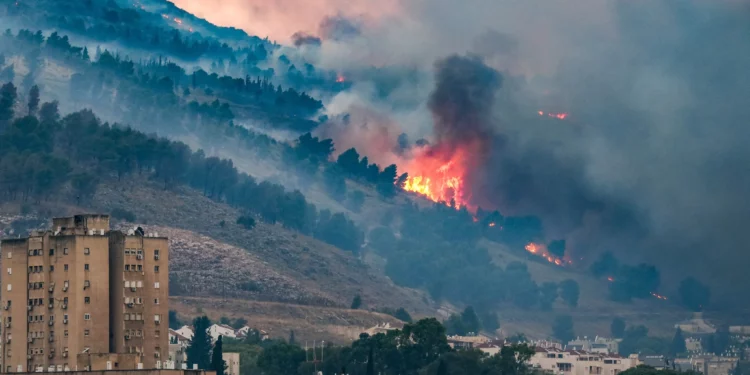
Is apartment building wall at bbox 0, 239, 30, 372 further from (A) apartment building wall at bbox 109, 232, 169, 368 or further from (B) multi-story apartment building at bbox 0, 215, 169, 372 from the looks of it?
(A) apartment building wall at bbox 109, 232, 169, 368

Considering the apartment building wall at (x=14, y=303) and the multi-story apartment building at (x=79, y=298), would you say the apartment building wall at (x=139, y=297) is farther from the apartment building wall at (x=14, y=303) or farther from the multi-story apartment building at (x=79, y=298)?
the apartment building wall at (x=14, y=303)

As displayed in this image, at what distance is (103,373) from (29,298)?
824 inches

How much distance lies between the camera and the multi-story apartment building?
15300 cm

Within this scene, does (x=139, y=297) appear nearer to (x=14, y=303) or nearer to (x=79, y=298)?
(x=79, y=298)

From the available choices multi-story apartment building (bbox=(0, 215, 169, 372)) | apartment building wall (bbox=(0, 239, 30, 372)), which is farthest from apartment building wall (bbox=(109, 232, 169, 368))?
apartment building wall (bbox=(0, 239, 30, 372))

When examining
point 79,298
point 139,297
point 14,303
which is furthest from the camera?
point 139,297

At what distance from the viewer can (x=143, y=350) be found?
156375 mm

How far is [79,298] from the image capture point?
15312cm

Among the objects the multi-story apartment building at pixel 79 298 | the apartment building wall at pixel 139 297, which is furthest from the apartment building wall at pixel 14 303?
the apartment building wall at pixel 139 297

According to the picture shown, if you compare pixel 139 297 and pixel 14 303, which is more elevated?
pixel 139 297

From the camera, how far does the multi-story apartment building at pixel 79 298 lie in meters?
153

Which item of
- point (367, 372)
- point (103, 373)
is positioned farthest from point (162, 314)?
point (367, 372)

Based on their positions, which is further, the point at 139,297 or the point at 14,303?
the point at 139,297

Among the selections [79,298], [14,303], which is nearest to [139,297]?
[79,298]
